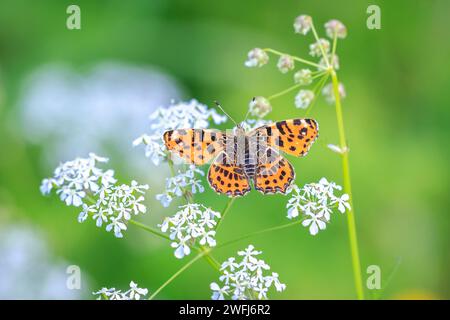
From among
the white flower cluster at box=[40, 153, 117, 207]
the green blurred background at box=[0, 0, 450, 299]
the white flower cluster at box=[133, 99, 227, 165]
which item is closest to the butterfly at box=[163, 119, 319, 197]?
the white flower cluster at box=[133, 99, 227, 165]

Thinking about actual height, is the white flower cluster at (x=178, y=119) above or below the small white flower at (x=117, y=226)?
above

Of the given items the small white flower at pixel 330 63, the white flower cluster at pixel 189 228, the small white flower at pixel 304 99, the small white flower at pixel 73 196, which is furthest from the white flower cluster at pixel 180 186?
the small white flower at pixel 330 63

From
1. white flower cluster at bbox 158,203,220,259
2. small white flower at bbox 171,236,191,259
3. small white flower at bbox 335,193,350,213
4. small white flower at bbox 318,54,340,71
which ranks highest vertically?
small white flower at bbox 318,54,340,71

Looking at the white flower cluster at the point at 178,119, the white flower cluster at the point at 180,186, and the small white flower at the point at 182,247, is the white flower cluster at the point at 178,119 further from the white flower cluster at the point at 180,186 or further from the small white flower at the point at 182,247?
the small white flower at the point at 182,247

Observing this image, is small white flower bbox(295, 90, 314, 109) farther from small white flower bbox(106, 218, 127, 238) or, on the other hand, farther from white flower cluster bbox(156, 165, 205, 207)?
small white flower bbox(106, 218, 127, 238)
